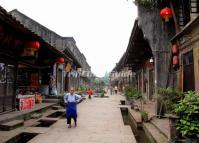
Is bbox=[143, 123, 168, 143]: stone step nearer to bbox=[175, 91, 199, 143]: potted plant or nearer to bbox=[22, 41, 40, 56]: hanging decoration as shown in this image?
bbox=[175, 91, 199, 143]: potted plant

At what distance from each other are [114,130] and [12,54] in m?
5.20

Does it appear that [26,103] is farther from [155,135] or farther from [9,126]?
[155,135]

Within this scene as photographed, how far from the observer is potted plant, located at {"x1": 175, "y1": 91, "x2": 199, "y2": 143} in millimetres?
5016

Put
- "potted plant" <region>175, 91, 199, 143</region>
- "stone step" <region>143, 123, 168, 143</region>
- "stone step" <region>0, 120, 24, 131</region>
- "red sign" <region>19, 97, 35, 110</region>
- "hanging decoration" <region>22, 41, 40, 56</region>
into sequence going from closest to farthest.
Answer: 1. "potted plant" <region>175, 91, 199, 143</region>
2. "stone step" <region>143, 123, 168, 143</region>
3. "stone step" <region>0, 120, 24, 131</region>
4. "hanging decoration" <region>22, 41, 40, 56</region>
5. "red sign" <region>19, 97, 35, 110</region>

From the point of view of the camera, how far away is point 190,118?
5184mm

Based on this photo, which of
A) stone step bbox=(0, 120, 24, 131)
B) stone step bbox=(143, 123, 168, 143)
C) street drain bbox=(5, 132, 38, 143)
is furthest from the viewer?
stone step bbox=(0, 120, 24, 131)

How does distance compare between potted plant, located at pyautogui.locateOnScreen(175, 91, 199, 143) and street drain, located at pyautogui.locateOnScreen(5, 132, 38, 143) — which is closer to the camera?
potted plant, located at pyautogui.locateOnScreen(175, 91, 199, 143)

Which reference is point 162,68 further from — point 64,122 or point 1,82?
point 1,82

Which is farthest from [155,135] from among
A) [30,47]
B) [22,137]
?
[30,47]

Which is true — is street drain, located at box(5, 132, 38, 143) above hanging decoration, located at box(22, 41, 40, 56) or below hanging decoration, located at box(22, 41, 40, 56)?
below

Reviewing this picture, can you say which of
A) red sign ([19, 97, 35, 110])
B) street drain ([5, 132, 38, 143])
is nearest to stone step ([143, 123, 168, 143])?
street drain ([5, 132, 38, 143])

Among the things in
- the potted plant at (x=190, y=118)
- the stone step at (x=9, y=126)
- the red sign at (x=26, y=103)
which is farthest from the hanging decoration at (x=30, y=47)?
the potted plant at (x=190, y=118)

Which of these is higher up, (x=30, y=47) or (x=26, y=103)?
(x=30, y=47)

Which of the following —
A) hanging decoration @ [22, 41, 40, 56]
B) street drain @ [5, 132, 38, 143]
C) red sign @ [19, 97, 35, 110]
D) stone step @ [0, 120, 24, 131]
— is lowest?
street drain @ [5, 132, 38, 143]
